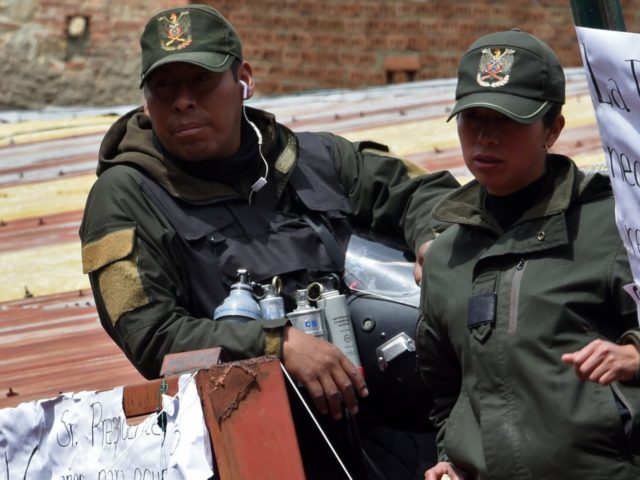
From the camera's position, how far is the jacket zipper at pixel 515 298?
349cm

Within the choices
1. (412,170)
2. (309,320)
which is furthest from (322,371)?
(412,170)

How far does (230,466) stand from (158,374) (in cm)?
65

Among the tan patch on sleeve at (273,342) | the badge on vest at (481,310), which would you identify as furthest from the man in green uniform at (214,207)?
the badge on vest at (481,310)

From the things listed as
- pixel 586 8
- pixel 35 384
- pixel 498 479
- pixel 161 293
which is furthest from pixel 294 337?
pixel 35 384

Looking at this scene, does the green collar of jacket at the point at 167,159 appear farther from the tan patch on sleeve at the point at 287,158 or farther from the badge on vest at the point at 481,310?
the badge on vest at the point at 481,310

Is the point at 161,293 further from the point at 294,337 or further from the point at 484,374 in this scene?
the point at 484,374

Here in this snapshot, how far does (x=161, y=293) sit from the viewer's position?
4184 mm

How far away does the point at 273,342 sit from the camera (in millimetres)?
3994

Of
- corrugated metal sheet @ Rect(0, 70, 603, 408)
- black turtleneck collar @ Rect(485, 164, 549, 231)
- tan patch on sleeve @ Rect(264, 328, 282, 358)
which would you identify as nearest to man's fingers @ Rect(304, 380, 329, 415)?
tan patch on sleeve @ Rect(264, 328, 282, 358)

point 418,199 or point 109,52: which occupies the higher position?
point 418,199

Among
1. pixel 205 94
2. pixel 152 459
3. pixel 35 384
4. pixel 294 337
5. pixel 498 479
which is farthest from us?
pixel 35 384

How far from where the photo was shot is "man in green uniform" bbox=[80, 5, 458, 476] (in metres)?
4.07

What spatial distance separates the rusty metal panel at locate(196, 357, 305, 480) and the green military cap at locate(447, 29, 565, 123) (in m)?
0.79

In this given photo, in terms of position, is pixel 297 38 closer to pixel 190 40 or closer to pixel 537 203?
pixel 190 40
